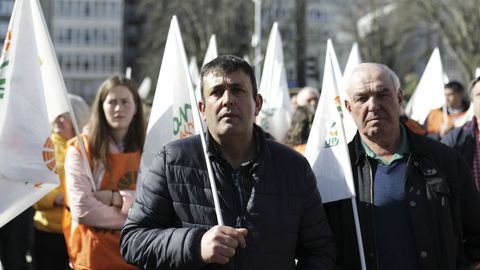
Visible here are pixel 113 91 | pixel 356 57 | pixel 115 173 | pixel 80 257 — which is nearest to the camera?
pixel 80 257

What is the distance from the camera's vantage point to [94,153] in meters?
4.33

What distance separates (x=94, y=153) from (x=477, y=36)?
88.3ft

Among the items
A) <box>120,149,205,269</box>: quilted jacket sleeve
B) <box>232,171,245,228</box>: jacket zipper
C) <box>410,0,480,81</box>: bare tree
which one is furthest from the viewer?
<box>410,0,480,81</box>: bare tree

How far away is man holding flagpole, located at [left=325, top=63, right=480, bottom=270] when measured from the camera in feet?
9.82

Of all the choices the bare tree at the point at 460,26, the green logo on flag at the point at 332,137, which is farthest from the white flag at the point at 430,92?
the bare tree at the point at 460,26

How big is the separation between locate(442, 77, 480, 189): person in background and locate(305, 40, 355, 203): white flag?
128 cm

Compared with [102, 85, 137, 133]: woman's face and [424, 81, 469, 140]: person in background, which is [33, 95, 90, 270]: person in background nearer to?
[102, 85, 137, 133]: woman's face

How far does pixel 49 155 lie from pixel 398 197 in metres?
2.26

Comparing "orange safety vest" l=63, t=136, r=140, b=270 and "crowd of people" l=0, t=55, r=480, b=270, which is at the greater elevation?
"crowd of people" l=0, t=55, r=480, b=270

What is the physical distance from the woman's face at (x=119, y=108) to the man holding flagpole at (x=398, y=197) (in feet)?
5.98

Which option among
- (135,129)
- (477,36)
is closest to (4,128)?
(135,129)

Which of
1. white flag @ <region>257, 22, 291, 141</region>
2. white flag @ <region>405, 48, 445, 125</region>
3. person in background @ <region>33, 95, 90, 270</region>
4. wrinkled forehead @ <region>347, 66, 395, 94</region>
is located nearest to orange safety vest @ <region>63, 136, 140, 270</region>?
person in background @ <region>33, 95, 90, 270</region>

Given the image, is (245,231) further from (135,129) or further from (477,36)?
(477,36)

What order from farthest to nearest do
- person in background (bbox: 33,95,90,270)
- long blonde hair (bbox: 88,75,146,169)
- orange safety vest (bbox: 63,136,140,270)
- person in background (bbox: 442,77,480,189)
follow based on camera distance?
1. person in background (bbox: 33,95,90,270)
2. person in background (bbox: 442,77,480,189)
3. long blonde hair (bbox: 88,75,146,169)
4. orange safety vest (bbox: 63,136,140,270)
